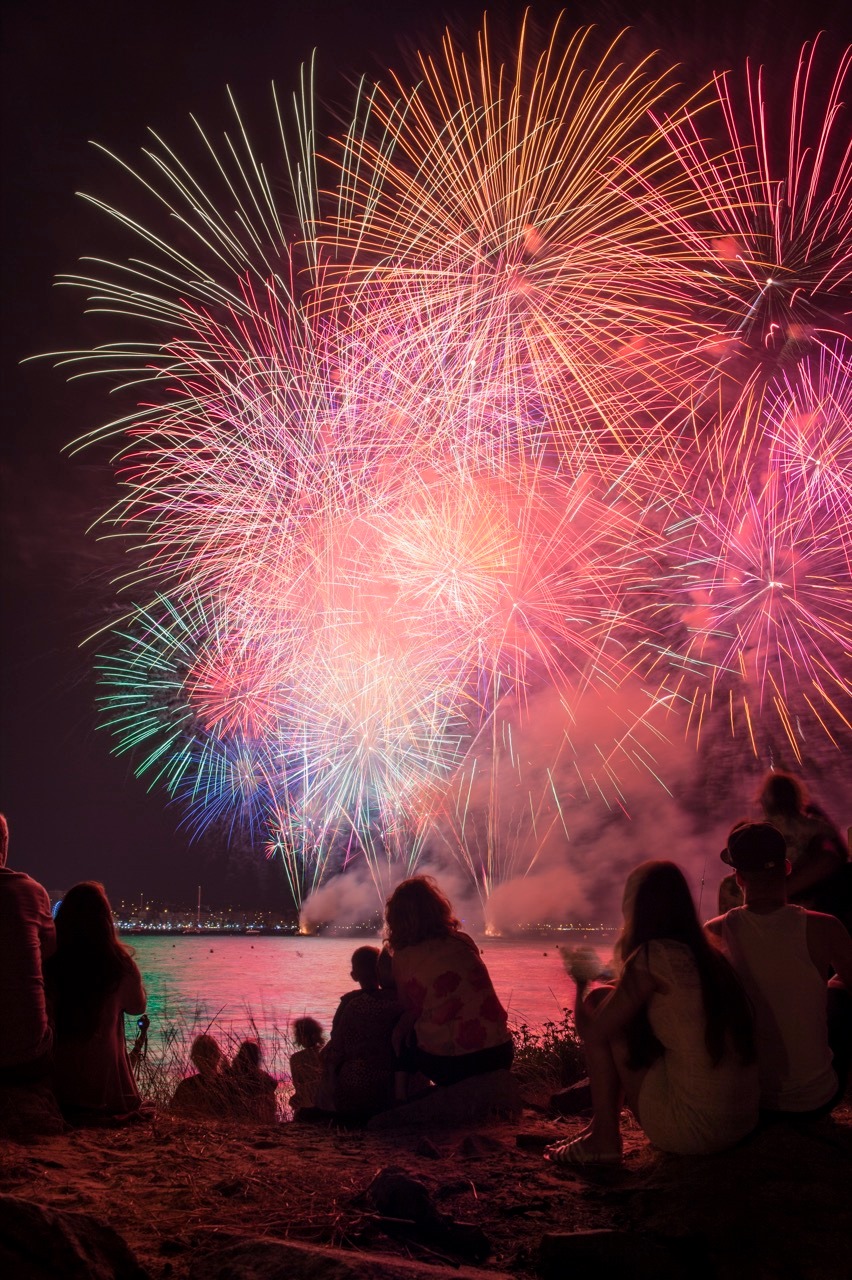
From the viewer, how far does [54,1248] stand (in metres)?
2.94

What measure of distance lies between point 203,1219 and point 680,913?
228cm

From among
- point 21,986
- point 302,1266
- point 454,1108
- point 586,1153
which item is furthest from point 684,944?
point 21,986

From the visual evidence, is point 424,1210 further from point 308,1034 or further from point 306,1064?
point 308,1034

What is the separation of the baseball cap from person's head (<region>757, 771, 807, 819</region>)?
1468 millimetres

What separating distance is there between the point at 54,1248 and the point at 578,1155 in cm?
245

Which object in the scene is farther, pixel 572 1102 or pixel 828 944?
pixel 572 1102

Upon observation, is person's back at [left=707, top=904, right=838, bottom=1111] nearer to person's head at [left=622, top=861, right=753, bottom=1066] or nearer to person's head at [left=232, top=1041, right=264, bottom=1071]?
person's head at [left=622, top=861, right=753, bottom=1066]

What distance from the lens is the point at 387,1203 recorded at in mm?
3820

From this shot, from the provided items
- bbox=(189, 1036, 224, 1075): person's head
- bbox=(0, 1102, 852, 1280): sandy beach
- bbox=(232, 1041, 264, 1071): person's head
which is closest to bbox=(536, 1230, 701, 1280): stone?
bbox=(0, 1102, 852, 1280): sandy beach

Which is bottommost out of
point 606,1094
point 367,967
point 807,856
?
point 606,1094

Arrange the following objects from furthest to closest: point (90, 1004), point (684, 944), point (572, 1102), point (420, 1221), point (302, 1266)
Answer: point (572, 1102) < point (90, 1004) < point (684, 944) < point (420, 1221) < point (302, 1266)

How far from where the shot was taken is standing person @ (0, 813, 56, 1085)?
16.9ft

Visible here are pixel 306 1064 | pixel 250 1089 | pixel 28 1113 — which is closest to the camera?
pixel 28 1113

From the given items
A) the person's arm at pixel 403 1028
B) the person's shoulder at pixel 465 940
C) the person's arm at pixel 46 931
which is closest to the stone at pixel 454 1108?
the person's arm at pixel 403 1028
